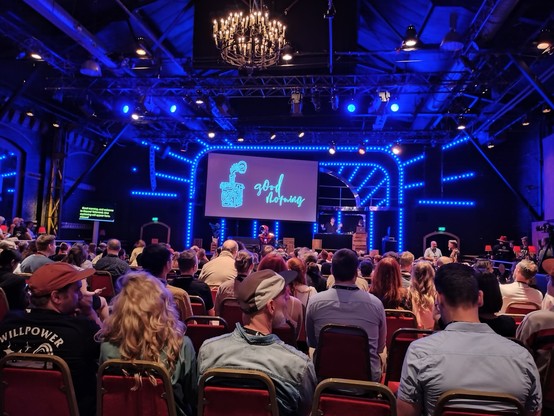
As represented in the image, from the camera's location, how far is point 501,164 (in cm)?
1590

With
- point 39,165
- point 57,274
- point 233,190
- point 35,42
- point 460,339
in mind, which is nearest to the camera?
point 460,339

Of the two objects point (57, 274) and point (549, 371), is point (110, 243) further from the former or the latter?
point (549, 371)

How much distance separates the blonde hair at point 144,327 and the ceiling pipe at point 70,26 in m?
7.93

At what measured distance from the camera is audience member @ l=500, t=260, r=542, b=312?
15.6ft

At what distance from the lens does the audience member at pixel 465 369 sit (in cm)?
184

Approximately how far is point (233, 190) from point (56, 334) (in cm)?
1578

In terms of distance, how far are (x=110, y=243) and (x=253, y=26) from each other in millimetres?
4096

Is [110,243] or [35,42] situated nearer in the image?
[110,243]

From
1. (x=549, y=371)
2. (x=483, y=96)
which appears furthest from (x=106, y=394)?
(x=483, y=96)

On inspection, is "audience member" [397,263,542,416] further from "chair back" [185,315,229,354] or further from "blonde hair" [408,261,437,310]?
"blonde hair" [408,261,437,310]

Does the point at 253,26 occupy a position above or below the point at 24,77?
below

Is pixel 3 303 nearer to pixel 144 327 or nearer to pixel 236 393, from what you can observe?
pixel 144 327

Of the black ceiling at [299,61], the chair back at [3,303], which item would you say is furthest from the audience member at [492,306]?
the black ceiling at [299,61]

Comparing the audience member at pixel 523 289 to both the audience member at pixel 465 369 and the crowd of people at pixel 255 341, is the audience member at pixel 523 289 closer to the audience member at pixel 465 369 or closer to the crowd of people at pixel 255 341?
the crowd of people at pixel 255 341
